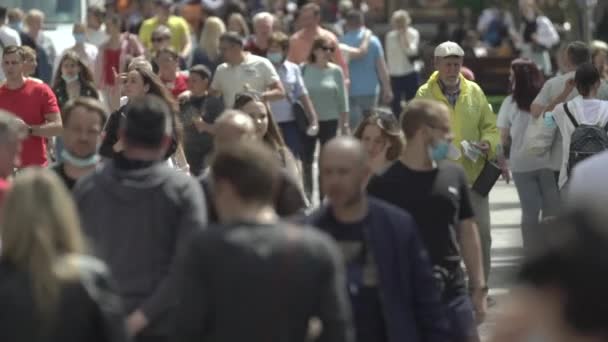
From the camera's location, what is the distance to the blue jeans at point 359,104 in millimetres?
20156

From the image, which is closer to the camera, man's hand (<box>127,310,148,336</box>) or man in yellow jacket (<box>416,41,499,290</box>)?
man's hand (<box>127,310,148,336</box>)

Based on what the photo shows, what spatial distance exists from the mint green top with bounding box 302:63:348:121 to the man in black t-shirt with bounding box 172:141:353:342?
11863mm

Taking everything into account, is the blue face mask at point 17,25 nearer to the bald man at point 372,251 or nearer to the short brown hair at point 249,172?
the bald man at point 372,251

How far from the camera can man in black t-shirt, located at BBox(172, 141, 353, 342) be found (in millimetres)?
5719

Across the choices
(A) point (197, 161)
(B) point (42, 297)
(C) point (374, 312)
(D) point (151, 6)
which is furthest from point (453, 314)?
(D) point (151, 6)

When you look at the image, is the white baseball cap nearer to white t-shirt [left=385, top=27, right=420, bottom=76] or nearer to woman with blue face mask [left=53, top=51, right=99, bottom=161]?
woman with blue face mask [left=53, top=51, right=99, bottom=161]


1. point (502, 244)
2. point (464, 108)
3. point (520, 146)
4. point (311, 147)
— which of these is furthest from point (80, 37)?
point (464, 108)

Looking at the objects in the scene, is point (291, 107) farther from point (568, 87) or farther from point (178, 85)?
point (568, 87)

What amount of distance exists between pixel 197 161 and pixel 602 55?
420 cm

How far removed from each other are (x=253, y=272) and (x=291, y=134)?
11.5 metres

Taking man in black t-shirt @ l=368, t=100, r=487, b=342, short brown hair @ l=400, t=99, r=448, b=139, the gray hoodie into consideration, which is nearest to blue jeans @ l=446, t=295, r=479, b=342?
man in black t-shirt @ l=368, t=100, r=487, b=342

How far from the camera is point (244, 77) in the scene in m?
16.0

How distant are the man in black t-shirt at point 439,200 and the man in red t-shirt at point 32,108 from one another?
5060mm

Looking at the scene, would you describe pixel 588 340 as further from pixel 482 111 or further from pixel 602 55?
pixel 602 55
